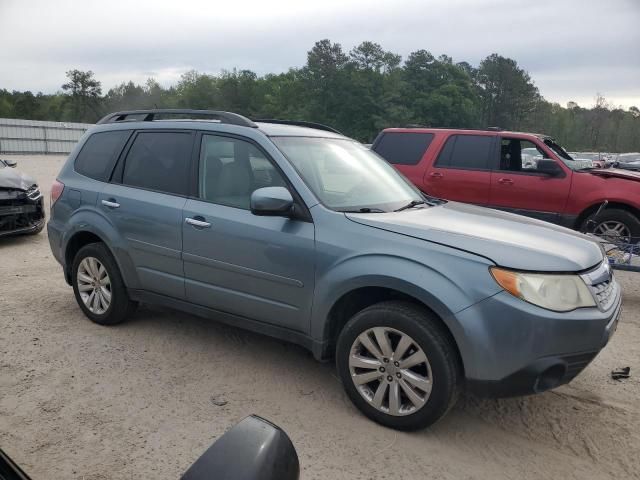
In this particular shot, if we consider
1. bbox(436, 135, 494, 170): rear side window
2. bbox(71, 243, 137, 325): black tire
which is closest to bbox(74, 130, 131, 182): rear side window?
bbox(71, 243, 137, 325): black tire

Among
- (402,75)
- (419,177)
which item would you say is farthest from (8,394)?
(402,75)

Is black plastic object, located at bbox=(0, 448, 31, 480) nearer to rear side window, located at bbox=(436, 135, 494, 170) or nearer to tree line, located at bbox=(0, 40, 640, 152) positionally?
rear side window, located at bbox=(436, 135, 494, 170)

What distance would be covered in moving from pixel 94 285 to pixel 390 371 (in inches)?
114

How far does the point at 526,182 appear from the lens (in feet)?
25.0

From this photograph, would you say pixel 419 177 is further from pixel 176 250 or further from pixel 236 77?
pixel 236 77

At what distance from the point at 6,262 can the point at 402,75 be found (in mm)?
70338

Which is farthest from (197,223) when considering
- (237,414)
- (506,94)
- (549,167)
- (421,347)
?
(506,94)

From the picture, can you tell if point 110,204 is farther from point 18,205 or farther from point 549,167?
point 549,167

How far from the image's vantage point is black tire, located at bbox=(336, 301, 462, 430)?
2.82 meters

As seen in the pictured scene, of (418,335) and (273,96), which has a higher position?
(273,96)

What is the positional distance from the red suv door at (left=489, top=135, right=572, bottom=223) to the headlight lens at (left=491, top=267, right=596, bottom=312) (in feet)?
16.6

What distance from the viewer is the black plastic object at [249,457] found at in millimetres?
1099

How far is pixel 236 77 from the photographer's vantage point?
305 feet

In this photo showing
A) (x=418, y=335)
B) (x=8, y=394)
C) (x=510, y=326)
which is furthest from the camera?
(x=8, y=394)
